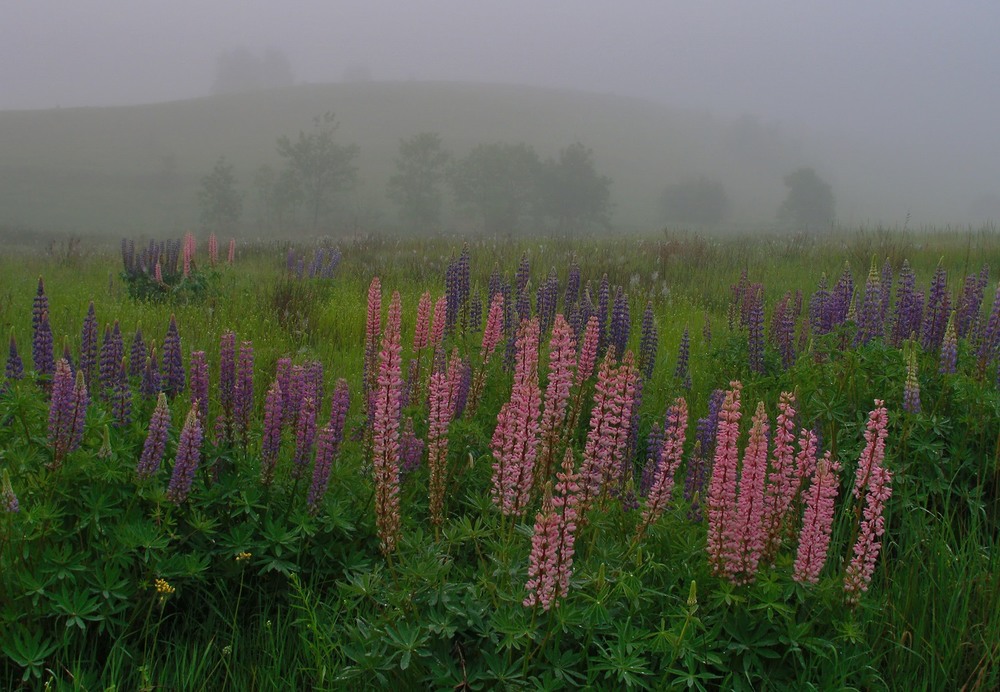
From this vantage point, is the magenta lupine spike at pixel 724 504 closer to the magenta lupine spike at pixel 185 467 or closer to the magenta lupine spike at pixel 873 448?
the magenta lupine spike at pixel 873 448

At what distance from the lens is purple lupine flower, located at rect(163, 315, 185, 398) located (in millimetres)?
3572

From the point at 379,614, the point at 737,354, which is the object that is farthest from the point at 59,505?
the point at 737,354

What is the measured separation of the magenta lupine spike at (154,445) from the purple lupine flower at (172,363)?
91cm

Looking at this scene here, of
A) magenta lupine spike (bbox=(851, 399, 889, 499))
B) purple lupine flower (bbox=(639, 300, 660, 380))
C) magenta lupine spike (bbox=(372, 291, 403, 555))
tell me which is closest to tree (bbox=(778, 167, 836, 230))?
purple lupine flower (bbox=(639, 300, 660, 380))

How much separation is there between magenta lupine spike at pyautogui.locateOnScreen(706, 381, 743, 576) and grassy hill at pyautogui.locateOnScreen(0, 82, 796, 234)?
72153 millimetres

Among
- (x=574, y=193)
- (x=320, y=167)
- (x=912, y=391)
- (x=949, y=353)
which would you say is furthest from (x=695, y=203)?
(x=912, y=391)

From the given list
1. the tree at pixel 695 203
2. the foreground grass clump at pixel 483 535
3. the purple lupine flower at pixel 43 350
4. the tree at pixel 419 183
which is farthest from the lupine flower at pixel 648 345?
the tree at pixel 695 203

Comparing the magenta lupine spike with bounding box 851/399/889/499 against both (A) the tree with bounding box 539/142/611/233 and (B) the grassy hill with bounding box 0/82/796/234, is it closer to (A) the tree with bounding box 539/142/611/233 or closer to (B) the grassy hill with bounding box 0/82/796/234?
(B) the grassy hill with bounding box 0/82/796/234

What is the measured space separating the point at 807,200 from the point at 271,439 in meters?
104

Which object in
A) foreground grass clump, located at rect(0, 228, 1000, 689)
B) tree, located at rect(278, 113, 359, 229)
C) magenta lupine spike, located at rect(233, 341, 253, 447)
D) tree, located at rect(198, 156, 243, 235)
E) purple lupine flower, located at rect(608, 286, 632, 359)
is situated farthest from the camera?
tree, located at rect(278, 113, 359, 229)

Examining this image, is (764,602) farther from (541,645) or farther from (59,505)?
(59,505)

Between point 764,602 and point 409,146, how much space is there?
285 ft

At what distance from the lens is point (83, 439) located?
289 cm

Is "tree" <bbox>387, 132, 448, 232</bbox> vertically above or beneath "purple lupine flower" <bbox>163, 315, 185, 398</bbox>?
above
